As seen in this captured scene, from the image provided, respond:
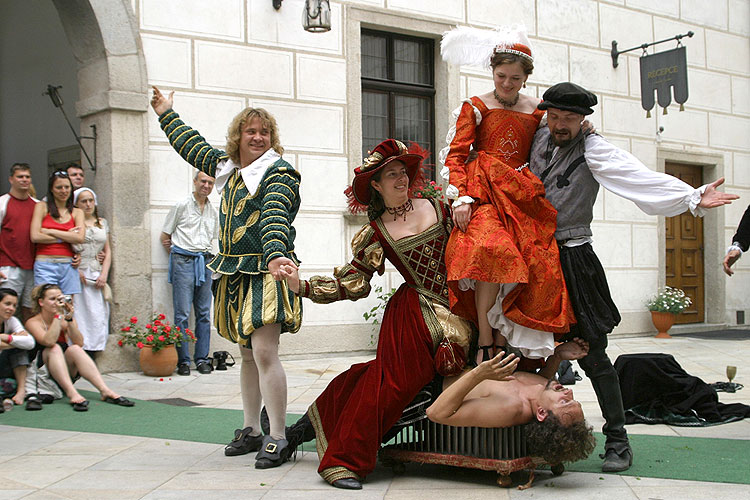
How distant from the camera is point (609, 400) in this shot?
403 centimetres

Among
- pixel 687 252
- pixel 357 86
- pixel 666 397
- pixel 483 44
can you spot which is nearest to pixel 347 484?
pixel 483 44

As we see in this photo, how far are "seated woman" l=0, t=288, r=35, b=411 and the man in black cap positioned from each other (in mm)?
3888

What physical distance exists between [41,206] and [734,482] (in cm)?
553

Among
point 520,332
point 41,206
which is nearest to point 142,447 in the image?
point 520,332

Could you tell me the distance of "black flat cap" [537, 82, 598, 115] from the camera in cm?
386

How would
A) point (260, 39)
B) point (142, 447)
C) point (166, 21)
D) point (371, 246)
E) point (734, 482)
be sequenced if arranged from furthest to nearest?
point (260, 39), point (166, 21), point (142, 447), point (371, 246), point (734, 482)

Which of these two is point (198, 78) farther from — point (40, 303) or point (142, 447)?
point (142, 447)

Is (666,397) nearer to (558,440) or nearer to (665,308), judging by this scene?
(558,440)

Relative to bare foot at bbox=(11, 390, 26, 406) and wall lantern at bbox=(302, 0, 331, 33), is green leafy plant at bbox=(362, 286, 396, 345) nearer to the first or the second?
wall lantern at bbox=(302, 0, 331, 33)

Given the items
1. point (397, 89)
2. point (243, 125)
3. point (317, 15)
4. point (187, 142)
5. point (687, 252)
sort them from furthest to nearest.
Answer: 1. point (687, 252)
2. point (397, 89)
3. point (317, 15)
4. point (187, 142)
5. point (243, 125)

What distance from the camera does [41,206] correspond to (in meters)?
6.81

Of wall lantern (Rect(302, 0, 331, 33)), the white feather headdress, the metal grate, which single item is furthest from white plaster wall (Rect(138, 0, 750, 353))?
the metal grate

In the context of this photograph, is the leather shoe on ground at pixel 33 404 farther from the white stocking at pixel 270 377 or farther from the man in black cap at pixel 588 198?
the man in black cap at pixel 588 198

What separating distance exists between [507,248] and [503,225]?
17 cm
